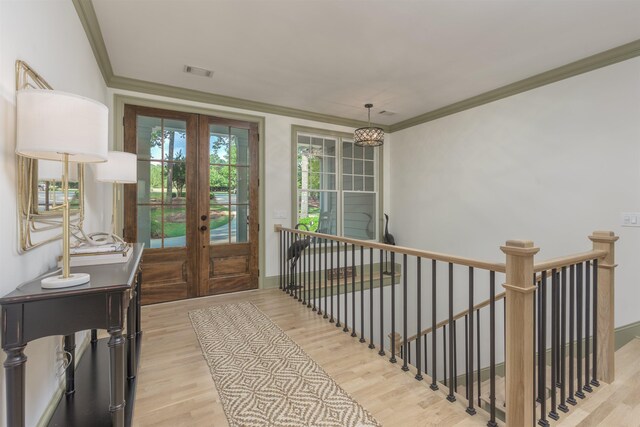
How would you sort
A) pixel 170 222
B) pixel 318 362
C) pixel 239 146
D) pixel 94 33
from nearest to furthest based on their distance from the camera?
pixel 318 362
pixel 94 33
pixel 170 222
pixel 239 146

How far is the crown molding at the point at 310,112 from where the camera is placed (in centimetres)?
257

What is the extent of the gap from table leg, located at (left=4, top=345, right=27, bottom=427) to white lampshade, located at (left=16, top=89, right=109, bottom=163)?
73 cm

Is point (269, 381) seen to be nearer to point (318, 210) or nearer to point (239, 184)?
point (239, 184)

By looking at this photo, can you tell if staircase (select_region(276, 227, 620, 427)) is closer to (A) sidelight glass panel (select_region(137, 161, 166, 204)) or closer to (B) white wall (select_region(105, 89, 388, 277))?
(B) white wall (select_region(105, 89, 388, 277))

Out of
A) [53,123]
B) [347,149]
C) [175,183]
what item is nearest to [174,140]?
[175,183]

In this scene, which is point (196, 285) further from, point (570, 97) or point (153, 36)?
point (570, 97)

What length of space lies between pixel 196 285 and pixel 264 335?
159cm

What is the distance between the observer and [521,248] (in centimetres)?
147

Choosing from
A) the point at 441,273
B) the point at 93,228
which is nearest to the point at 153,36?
the point at 93,228

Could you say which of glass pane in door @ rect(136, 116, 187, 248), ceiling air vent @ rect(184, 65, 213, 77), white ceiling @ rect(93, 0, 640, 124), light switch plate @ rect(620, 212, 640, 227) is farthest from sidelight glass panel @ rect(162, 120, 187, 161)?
light switch plate @ rect(620, 212, 640, 227)

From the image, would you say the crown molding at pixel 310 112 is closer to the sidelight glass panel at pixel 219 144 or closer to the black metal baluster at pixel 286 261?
the sidelight glass panel at pixel 219 144

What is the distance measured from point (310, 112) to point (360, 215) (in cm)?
198

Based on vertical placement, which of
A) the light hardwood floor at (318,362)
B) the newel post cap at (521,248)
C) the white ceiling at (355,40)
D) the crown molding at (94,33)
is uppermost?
the white ceiling at (355,40)

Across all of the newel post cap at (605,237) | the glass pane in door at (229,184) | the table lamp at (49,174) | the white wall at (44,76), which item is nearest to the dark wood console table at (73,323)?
A: the white wall at (44,76)
